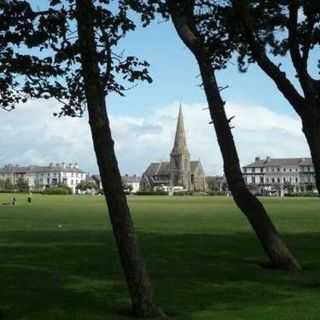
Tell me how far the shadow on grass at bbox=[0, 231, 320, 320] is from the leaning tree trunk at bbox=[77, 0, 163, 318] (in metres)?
0.53

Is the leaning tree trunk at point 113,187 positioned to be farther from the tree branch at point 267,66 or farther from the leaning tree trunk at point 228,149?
the leaning tree trunk at point 228,149

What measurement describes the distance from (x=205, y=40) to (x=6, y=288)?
9.69 meters

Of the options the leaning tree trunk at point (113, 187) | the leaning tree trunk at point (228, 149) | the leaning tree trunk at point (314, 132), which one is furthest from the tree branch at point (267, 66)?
the leaning tree trunk at point (113, 187)

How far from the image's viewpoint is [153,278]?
18.5 metres

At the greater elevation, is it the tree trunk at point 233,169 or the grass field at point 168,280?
the tree trunk at point 233,169

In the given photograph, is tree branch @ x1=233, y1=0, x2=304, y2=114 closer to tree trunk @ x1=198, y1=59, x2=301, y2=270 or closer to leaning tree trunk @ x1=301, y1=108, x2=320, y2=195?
leaning tree trunk @ x1=301, y1=108, x2=320, y2=195

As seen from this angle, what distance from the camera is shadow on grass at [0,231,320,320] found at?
46.3 ft

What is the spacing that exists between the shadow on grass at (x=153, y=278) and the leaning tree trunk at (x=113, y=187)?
0.53 meters

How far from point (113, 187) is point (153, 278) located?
6.44 metres

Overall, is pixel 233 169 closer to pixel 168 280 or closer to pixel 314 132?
pixel 314 132

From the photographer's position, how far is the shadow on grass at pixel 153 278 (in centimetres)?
1411

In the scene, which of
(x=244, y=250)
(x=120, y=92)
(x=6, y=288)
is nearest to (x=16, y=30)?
(x=120, y=92)

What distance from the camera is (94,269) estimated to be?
20.5 meters

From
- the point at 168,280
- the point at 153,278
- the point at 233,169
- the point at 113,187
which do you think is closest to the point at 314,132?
the point at 233,169
